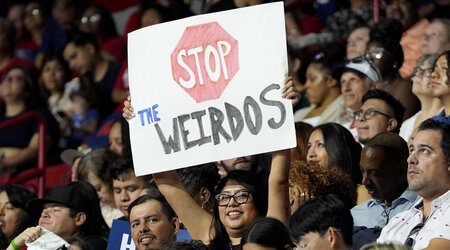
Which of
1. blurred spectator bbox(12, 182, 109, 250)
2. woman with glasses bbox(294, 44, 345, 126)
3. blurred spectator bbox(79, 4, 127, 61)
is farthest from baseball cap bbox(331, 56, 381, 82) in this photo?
blurred spectator bbox(79, 4, 127, 61)

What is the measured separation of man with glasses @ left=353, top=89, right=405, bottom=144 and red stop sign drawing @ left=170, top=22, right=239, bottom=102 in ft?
5.23

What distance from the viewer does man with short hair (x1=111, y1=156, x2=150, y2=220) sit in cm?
781

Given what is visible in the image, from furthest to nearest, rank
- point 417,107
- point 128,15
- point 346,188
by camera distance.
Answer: point 128,15 < point 417,107 < point 346,188

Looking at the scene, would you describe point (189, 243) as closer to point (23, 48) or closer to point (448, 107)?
point (448, 107)

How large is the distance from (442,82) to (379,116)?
45 cm

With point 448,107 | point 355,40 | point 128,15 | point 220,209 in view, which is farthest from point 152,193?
point 128,15

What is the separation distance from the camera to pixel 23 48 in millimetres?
13141

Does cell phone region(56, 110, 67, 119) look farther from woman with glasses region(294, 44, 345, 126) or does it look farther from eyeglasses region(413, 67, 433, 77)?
eyeglasses region(413, 67, 433, 77)

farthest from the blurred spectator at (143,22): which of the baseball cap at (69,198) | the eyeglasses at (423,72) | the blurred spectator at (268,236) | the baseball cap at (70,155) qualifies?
the blurred spectator at (268,236)

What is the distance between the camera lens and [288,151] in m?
6.31

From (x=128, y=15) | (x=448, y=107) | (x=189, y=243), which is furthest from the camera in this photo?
(x=128, y=15)

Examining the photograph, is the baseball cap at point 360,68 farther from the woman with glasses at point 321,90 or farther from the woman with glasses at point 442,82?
the woman with glasses at point 442,82

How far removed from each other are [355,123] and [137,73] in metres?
1.85

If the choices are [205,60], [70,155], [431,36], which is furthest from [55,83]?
[205,60]
